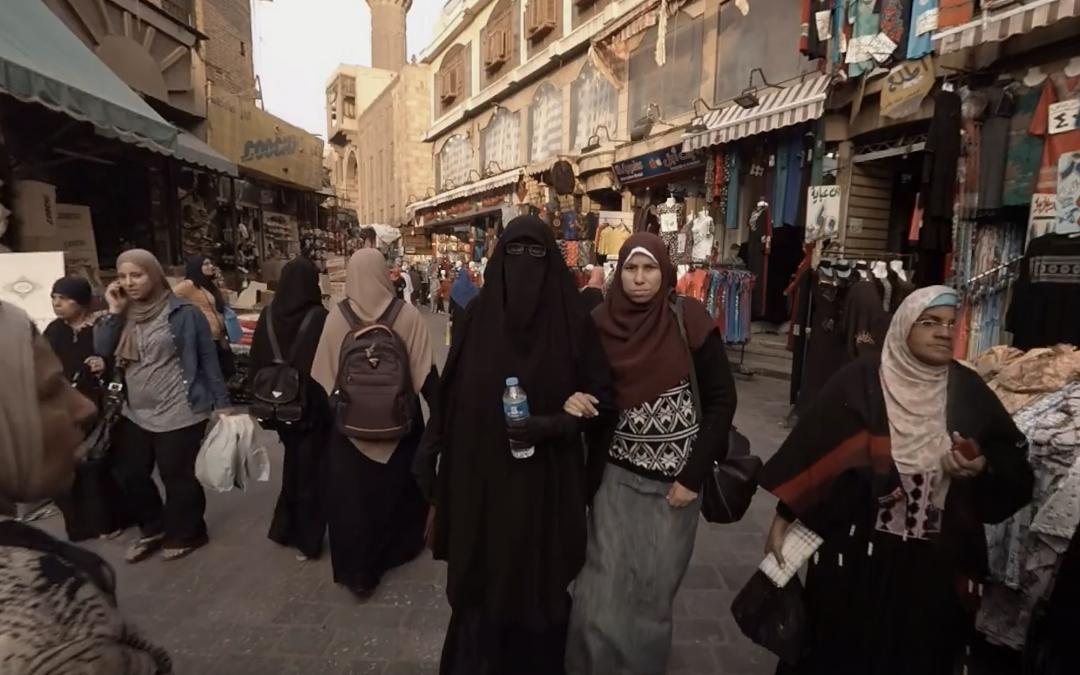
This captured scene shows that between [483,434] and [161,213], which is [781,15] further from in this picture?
[161,213]

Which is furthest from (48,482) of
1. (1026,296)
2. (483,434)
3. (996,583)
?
(1026,296)

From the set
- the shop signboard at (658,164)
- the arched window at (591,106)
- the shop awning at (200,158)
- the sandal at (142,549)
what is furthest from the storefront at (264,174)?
the sandal at (142,549)

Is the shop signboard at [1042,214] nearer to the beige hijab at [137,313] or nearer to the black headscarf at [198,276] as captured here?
the beige hijab at [137,313]

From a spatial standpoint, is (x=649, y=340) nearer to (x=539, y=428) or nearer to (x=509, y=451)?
(x=539, y=428)

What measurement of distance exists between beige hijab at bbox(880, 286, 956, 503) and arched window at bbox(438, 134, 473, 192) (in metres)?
23.1

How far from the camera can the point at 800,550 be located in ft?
6.30

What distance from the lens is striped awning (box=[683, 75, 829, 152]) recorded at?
7.69 meters

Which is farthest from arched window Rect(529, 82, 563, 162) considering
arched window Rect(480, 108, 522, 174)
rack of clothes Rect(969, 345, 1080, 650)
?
rack of clothes Rect(969, 345, 1080, 650)

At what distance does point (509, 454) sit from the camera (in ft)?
6.86

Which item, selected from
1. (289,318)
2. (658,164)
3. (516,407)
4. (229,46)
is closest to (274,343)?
(289,318)

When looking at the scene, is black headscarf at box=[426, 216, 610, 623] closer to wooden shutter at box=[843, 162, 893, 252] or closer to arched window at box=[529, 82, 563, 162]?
wooden shutter at box=[843, 162, 893, 252]

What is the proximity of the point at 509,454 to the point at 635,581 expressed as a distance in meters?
0.70

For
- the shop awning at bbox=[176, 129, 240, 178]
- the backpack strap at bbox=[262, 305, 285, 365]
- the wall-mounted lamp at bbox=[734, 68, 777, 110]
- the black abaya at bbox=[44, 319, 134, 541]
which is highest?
the wall-mounted lamp at bbox=[734, 68, 777, 110]

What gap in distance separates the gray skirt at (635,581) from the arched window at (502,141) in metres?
18.2
